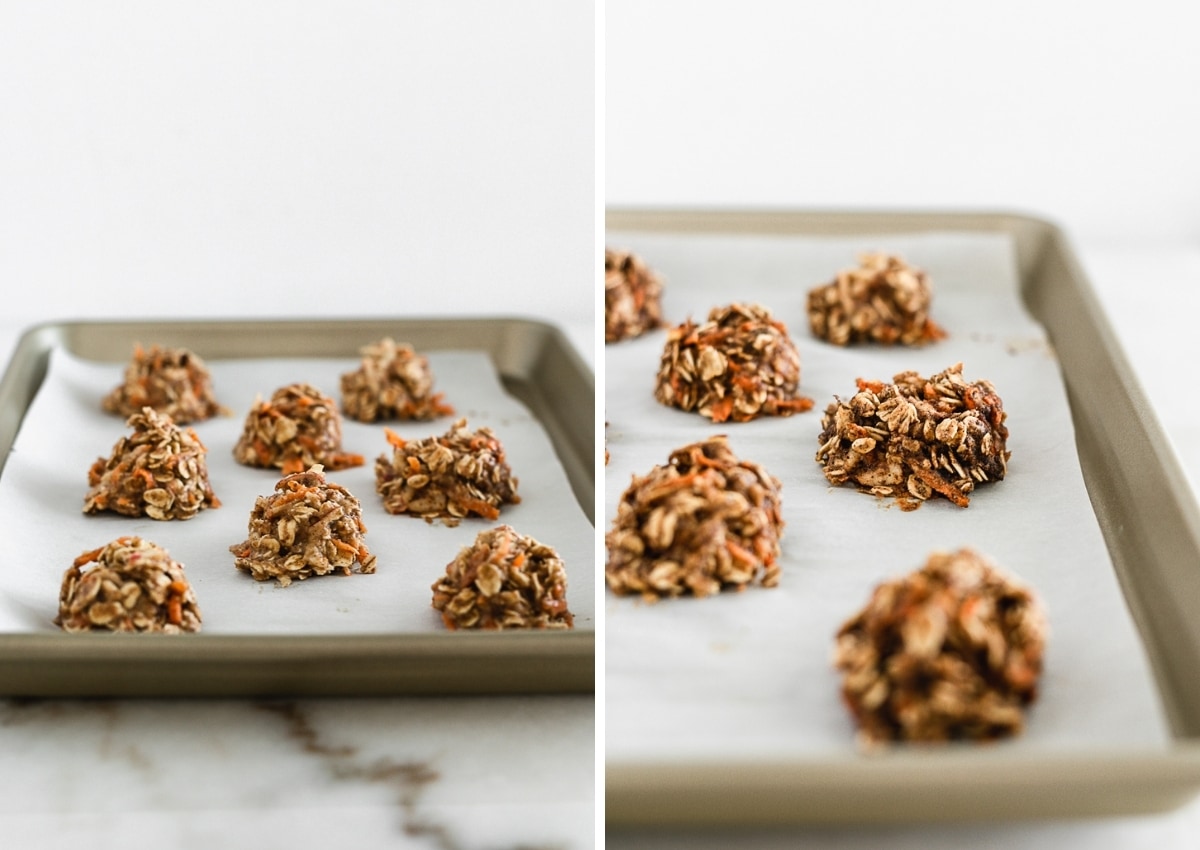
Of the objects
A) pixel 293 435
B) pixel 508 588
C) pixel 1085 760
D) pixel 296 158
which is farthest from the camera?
pixel 296 158

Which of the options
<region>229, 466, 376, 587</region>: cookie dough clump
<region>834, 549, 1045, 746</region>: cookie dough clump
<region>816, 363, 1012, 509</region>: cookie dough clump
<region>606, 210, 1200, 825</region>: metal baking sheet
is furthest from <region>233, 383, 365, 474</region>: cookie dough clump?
<region>834, 549, 1045, 746</region>: cookie dough clump

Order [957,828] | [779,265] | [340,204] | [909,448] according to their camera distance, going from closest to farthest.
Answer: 1. [957,828]
2. [909,448]
3. [779,265]
4. [340,204]

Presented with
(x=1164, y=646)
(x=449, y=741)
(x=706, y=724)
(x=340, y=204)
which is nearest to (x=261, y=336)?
(x=340, y=204)

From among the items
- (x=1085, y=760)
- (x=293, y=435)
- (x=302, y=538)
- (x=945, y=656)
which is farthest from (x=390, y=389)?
(x=1085, y=760)

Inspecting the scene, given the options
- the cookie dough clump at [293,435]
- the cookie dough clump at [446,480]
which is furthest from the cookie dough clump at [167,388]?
the cookie dough clump at [446,480]

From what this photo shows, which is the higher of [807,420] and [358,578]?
[807,420]

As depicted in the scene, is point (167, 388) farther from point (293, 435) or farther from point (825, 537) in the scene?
point (825, 537)

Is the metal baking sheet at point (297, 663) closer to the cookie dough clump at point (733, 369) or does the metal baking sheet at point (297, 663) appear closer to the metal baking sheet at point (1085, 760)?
the metal baking sheet at point (1085, 760)

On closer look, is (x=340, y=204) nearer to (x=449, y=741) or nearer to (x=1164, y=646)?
Answer: (x=449, y=741)
